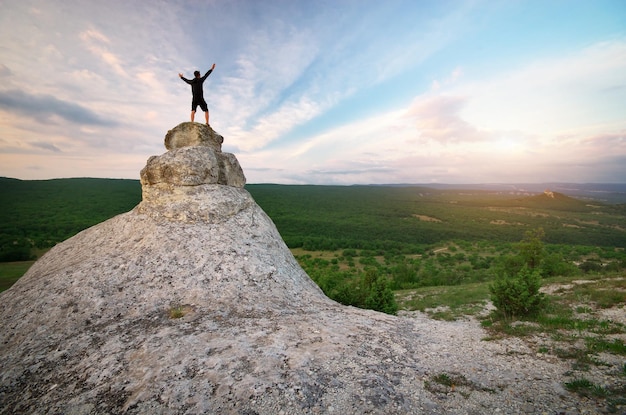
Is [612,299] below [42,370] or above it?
below

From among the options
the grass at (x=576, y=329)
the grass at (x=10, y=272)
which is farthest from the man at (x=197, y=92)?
the grass at (x=10, y=272)

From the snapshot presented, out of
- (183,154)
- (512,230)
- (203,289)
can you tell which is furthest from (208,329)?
(512,230)

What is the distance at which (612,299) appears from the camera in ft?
38.1

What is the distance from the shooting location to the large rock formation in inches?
203

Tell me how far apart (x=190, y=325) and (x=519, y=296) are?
11.1 meters

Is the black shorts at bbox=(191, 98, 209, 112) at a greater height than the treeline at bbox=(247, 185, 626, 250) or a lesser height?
greater

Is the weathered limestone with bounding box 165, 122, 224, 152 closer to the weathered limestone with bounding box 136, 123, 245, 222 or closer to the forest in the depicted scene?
the weathered limestone with bounding box 136, 123, 245, 222

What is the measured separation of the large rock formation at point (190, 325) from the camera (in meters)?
5.17

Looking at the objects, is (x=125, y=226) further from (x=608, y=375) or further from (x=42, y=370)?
(x=608, y=375)

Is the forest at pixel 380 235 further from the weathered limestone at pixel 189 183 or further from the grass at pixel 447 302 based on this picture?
the weathered limestone at pixel 189 183

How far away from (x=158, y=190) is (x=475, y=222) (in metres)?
106

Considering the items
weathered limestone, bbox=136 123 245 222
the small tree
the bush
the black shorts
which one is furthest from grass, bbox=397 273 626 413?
the black shorts

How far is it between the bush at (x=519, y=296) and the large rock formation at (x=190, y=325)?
457 cm

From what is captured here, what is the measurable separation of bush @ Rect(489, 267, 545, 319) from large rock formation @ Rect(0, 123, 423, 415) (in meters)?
4.57
